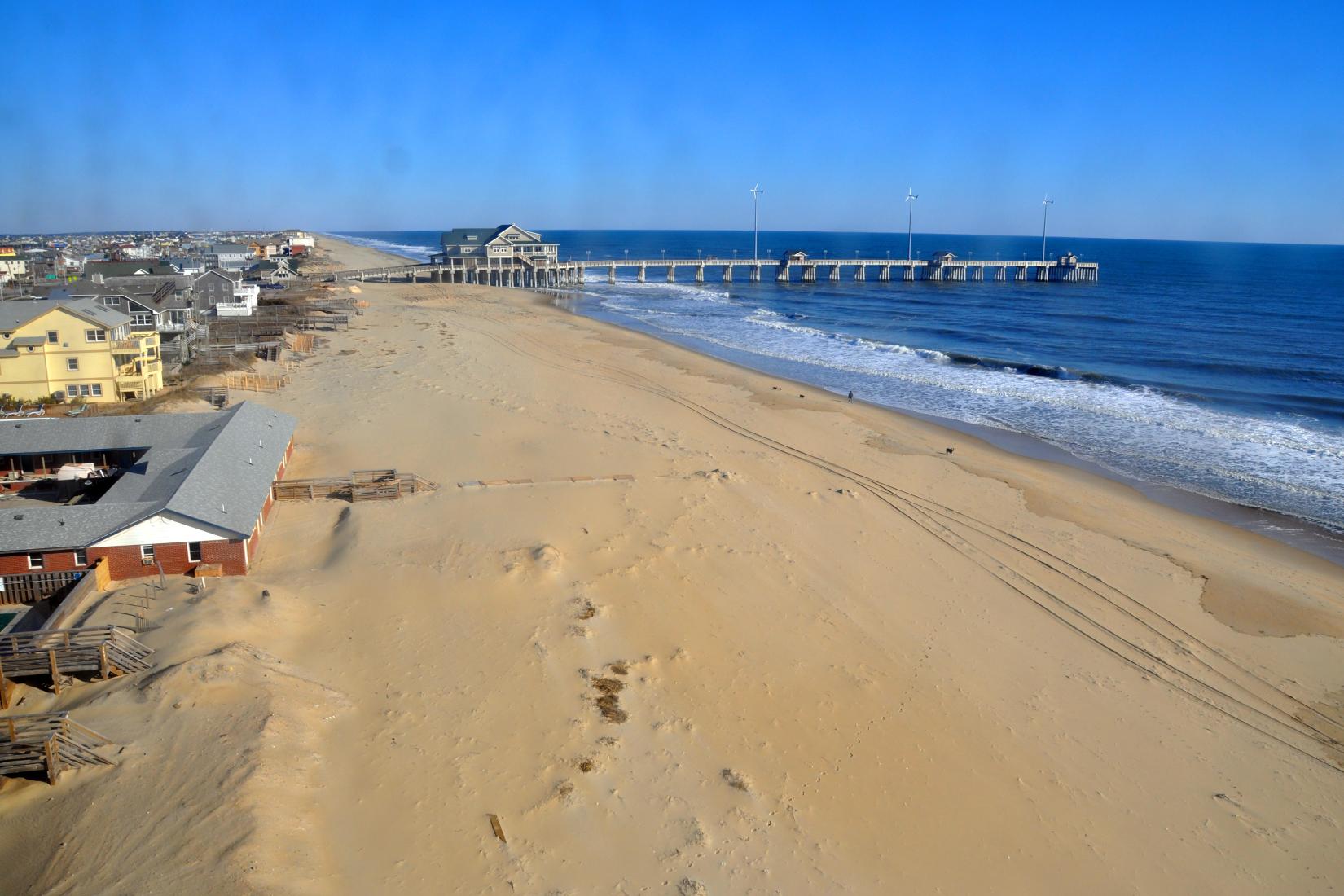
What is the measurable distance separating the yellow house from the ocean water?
3125cm

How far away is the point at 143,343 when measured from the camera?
105ft

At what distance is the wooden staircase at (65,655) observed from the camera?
44.1 feet

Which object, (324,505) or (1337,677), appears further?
(324,505)

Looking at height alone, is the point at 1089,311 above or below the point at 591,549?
above

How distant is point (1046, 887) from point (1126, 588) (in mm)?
10948

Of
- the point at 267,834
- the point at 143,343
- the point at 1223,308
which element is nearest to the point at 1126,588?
the point at 267,834

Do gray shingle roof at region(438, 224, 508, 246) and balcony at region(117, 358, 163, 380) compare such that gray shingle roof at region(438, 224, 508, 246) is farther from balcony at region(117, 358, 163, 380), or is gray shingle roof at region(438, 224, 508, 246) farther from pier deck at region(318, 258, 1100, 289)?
balcony at region(117, 358, 163, 380)

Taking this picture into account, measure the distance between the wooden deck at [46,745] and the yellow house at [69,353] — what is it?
23189 millimetres

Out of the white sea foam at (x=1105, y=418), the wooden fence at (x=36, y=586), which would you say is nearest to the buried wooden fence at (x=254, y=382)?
the wooden fence at (x=36, y=586)

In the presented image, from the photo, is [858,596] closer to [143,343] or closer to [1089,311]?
[143,343]

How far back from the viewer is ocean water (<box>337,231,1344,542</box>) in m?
30.4

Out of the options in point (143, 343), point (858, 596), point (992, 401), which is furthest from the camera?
point (992, 401)

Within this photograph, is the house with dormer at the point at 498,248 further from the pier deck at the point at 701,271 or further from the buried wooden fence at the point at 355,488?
the buried wooden fence at the point at 355,488

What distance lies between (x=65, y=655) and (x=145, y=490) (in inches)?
245
